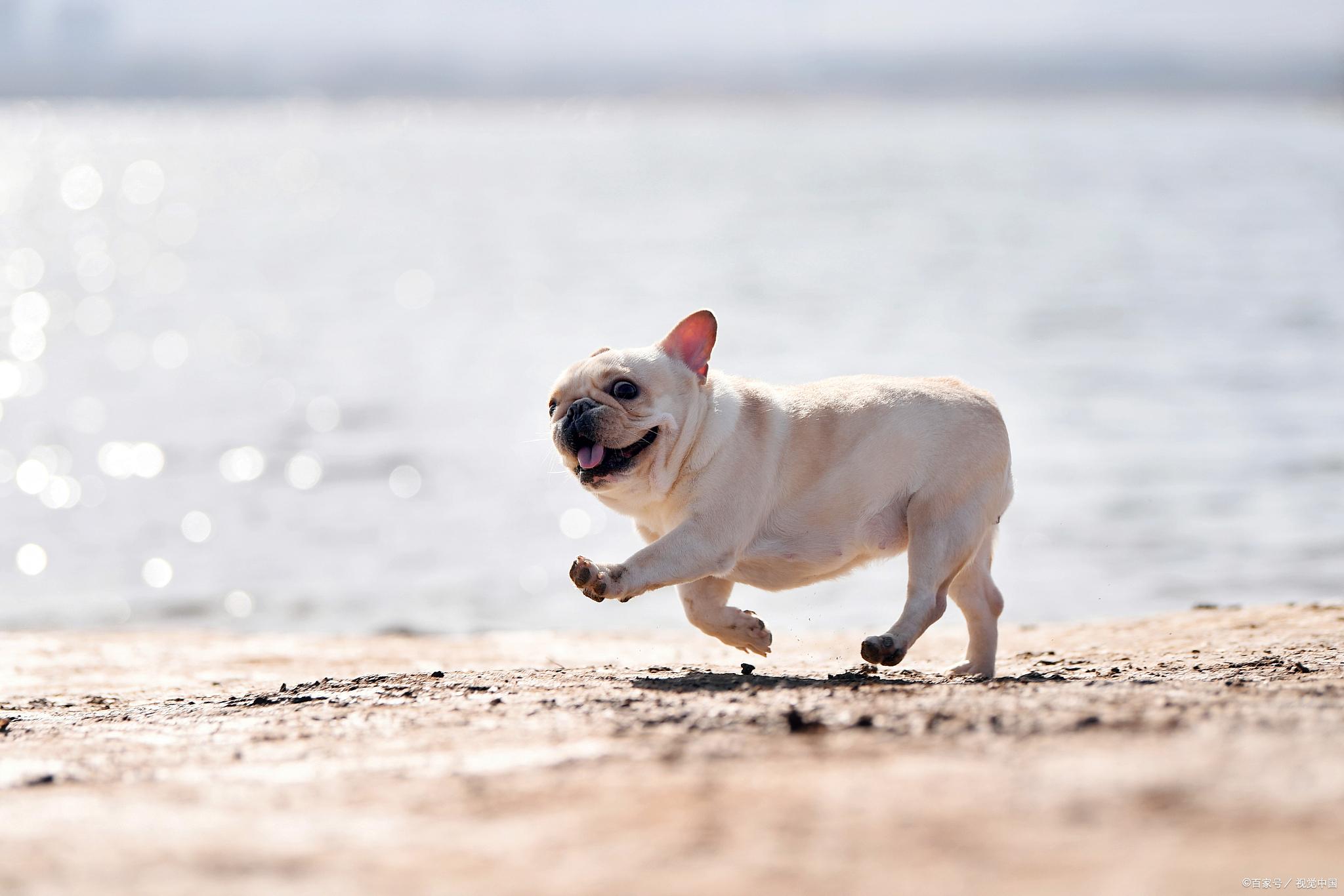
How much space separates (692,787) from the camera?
12.9 ft

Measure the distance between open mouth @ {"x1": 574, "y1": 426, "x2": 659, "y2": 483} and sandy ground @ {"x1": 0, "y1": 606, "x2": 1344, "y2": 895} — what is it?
92 centimetres

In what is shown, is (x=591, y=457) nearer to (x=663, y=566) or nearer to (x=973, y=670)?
(x=663, y=566)

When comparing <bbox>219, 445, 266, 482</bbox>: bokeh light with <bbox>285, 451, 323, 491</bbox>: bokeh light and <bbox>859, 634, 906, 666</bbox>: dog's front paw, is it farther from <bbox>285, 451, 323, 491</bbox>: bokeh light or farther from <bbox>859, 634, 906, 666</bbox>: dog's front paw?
<bbox>859, 634, 906, 666</bbox>: dog's front paw

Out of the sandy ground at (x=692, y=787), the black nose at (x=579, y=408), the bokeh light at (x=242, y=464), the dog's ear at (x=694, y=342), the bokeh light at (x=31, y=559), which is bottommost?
the sandy ground at (x=692, y=787)

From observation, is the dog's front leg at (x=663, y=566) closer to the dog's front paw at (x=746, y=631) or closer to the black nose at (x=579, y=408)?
the dog's front paw at (x=746, y=631)

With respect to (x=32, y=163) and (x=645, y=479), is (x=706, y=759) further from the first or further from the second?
(x=32, y=163)

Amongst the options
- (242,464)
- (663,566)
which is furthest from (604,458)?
(242,464)

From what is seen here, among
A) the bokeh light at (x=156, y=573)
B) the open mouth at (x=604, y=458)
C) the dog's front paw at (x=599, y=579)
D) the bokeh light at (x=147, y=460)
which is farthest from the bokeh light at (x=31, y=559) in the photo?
the dog's front paw at (x=599, y=579)

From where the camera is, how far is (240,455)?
18.1m

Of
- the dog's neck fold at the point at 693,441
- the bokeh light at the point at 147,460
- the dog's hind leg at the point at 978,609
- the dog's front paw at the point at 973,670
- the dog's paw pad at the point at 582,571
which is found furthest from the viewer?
the bokeh light at the point at 147,460

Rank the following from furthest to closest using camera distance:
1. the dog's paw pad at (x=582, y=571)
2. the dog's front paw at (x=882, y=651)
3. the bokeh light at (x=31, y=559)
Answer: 1. the bokeh light at (x=31, y=559)
2. the dog's front paw at (x=882, y=651)
3. the dog's paw pad at (x=582, y=571)

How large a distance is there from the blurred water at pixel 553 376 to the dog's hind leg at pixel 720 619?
4.71 ft

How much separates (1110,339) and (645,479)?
20.8 m

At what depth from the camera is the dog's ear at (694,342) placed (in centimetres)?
695
